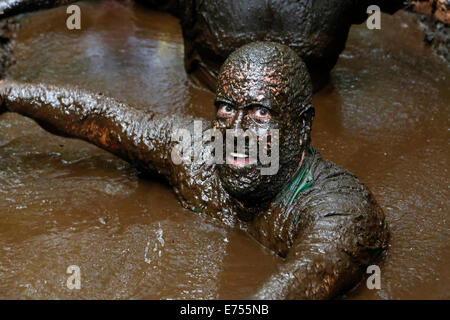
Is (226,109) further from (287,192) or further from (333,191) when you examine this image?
(333,191)

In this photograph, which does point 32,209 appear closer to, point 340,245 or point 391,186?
point 340,245

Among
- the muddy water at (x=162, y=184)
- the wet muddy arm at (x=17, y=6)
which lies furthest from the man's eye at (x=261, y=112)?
the wet muddy arm at (x=17, y=6)

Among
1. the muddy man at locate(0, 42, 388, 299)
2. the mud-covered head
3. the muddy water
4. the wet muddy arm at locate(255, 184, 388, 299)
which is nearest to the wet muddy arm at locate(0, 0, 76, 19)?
the muddy water

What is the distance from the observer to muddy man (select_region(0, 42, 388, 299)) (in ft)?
8.91

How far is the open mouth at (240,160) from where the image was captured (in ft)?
9.67

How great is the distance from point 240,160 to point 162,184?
3.22ft

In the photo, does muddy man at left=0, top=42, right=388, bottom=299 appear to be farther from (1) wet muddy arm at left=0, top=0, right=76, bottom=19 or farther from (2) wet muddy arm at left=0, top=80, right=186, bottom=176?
(1) wet muddy arm at left=0, top=0, right=76, bottom=19

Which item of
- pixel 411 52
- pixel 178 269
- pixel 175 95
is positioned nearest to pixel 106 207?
pixel 178 269

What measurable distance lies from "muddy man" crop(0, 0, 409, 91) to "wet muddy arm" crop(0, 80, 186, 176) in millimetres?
952

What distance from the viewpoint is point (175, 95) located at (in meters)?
5.00

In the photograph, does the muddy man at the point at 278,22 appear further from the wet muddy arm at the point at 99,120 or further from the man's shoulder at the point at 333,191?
the man's shoulder at the point at 333,191

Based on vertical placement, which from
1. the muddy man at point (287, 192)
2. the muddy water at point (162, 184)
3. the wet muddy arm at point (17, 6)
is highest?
the wet muddy arm at point (17, 6)

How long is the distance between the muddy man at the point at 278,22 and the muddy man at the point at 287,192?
151cm

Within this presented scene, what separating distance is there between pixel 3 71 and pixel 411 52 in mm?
3836
